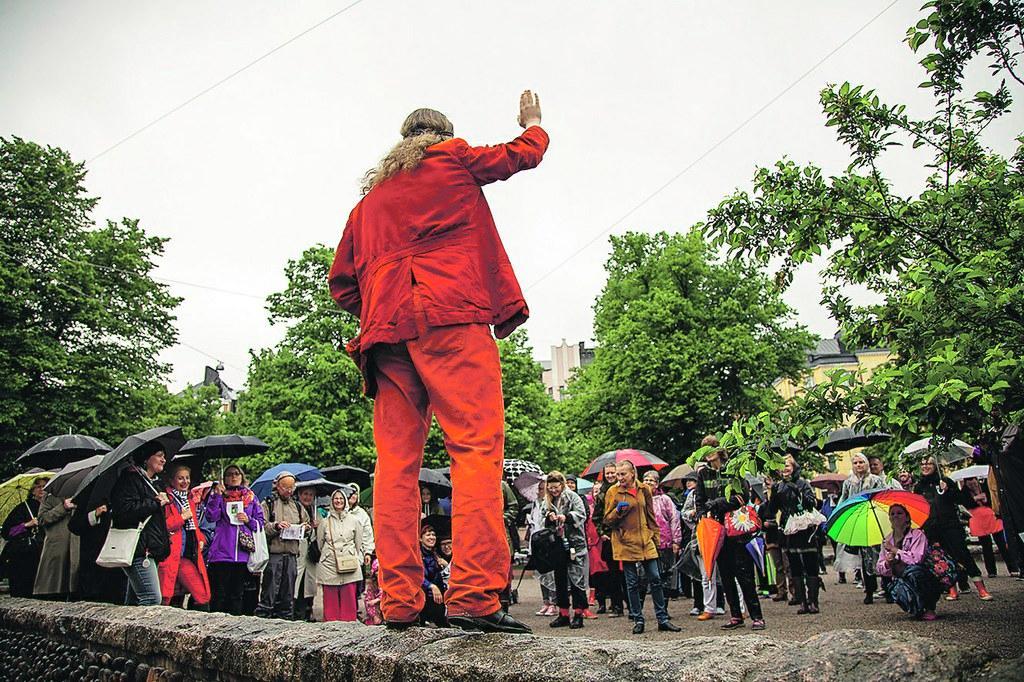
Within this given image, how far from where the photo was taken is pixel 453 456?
3455 millimetres

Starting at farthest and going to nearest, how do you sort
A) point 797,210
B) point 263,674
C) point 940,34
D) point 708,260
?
point 708,260 < point 797,210 < point 940,34 < point 263,674

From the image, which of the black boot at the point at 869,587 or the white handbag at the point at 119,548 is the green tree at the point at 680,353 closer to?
the black boot at the point at 869,587

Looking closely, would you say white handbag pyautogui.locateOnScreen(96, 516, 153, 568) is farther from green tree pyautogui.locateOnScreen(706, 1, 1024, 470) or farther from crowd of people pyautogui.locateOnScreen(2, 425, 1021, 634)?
green tree pyautogui.locateOnScreen(706, 1, 1024, 470)

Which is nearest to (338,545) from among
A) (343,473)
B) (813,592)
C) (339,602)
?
(339,602)

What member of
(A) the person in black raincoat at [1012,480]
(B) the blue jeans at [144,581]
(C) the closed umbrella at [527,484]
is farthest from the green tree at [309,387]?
(A) the person in black raincoat at [1012,480]

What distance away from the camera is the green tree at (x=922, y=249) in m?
4.04

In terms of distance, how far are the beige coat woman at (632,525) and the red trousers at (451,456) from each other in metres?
6.79

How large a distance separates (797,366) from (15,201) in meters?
29.7

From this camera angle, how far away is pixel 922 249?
5.71 meters

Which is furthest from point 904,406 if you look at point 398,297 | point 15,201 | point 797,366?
point 797,366

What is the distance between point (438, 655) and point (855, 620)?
26.9 ft

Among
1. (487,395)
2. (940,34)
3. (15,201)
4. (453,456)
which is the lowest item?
(453,456)

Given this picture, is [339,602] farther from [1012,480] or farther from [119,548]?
[1012,480]

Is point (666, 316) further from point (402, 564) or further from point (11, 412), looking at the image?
point (402, 564)
